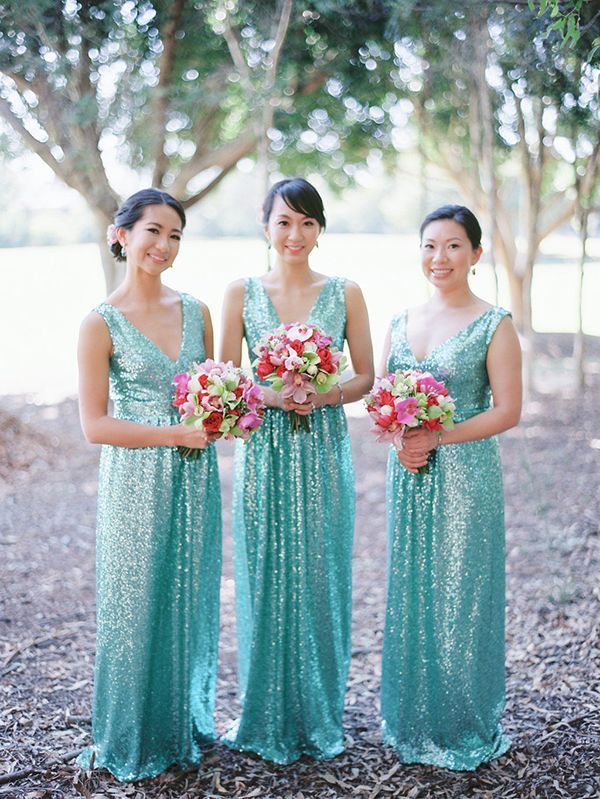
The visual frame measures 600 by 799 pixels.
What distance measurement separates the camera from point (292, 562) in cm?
388

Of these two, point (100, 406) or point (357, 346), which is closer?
point (100, 406)

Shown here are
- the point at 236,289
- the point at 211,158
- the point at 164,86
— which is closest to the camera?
the point at 236,289

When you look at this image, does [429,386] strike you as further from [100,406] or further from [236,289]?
[100,406]

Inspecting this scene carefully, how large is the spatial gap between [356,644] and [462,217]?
3189 mm

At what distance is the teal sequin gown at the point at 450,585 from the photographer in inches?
149

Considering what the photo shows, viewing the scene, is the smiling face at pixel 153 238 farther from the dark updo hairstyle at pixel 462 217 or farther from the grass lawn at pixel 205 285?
the grass lawn at pixel 205 285

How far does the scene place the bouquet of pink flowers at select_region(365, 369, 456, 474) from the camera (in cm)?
346

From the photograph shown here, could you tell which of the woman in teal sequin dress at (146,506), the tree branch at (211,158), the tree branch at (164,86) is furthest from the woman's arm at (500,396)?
the tree branch at (211,158)

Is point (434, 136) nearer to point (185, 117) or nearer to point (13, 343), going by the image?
point (185, 117)

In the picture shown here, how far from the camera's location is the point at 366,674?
17.0ft

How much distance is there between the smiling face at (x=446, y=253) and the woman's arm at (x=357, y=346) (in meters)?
0.37

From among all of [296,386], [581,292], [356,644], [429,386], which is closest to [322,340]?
[296,386]

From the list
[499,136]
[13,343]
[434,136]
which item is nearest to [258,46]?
[499,136]

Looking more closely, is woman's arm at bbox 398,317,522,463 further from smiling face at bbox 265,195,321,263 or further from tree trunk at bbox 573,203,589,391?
tree trunk at bbox 573,203,589,391
